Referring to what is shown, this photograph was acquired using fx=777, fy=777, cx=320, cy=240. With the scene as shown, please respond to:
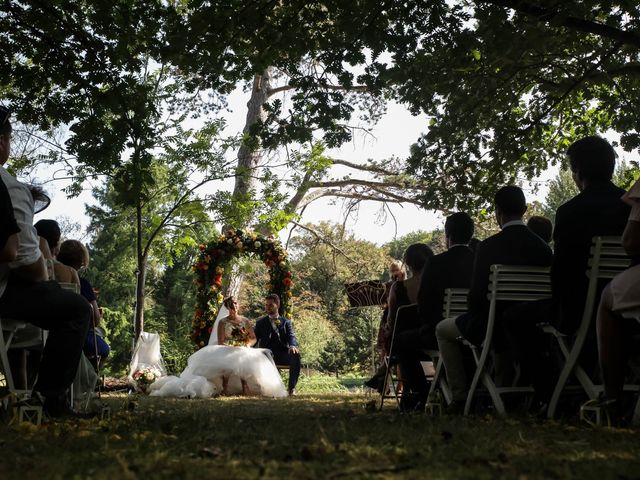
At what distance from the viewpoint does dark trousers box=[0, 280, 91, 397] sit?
511 cm

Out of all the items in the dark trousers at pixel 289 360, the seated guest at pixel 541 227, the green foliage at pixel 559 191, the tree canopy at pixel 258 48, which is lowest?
the dark trousers at pixel 289 360

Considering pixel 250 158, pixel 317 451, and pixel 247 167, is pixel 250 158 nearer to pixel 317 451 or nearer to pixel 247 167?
pixel 247 167

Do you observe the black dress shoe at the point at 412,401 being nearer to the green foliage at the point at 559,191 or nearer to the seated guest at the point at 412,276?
the seated guest at the point at 412,276

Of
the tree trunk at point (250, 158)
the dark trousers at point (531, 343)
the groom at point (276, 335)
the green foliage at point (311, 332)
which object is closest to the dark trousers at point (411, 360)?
the dark trousers at point (531, 343)

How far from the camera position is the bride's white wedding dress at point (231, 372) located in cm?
1455

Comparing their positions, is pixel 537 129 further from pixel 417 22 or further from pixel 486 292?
pixel 486 292

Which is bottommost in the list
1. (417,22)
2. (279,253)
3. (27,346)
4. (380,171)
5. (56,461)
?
(56,461)

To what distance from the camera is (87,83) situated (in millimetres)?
8242

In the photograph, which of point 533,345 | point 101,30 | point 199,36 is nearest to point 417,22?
point 199,36

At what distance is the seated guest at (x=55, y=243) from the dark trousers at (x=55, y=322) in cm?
226

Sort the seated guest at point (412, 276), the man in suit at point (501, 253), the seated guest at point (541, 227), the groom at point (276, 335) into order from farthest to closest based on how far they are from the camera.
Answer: the groom at point (276, 335) → the seated guest at point (412, 276) → the seated guest at point (541, 227) → the man in suit at point (501, 253)

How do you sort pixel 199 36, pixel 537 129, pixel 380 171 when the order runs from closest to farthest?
pixel 199 36, pixel 537 129, pixel 380 171

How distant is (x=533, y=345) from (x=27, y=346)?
3861 mm

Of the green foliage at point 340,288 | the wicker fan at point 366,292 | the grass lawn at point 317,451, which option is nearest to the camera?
the grass lawn at point 317,451
